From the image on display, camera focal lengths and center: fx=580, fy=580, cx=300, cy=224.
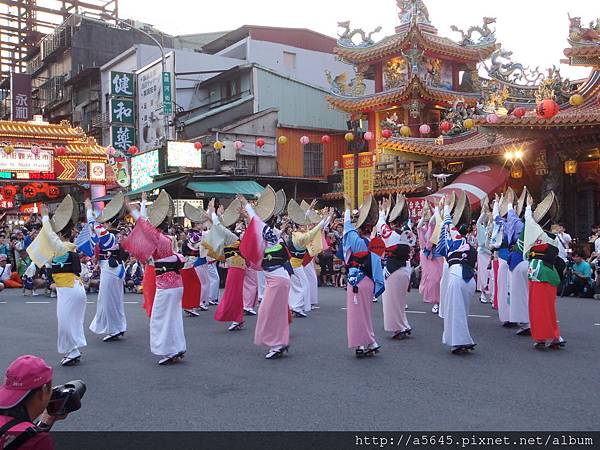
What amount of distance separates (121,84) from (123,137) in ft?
8.23

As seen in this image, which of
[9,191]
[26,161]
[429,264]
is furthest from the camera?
[9,191]

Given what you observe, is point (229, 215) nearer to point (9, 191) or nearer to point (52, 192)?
point (9, 191)

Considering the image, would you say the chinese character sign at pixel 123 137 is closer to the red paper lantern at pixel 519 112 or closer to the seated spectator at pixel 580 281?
the red paper lantern at pixel 519 112

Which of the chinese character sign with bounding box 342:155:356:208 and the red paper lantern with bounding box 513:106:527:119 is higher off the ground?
the red paper lantern with bounding box 513:106:527:119

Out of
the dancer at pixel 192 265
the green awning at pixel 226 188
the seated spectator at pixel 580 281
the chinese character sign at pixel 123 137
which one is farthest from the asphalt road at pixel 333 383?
the chinese character sign at pixel 123 137

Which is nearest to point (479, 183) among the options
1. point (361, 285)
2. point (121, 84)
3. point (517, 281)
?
point (517, 281)

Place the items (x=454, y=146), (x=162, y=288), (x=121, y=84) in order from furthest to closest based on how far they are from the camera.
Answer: (x=121, y=84) < (x=454, y=146) < (x=162, y=288)

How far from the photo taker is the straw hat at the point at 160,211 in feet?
23.2

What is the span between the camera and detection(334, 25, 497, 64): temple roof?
2322 cm

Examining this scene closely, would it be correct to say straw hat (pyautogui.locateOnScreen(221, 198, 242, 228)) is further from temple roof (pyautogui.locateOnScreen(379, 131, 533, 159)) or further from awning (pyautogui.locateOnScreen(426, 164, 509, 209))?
temple roof (pyautogui.locateOnScreen(379, 131, 533, 159))

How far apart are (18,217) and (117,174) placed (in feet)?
38.4

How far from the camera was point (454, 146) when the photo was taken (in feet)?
64.5

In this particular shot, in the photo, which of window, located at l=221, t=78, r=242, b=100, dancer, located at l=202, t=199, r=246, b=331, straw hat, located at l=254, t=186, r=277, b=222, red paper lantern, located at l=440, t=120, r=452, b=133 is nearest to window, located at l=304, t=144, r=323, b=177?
window, located at l=221, t=78, r=242, b=100

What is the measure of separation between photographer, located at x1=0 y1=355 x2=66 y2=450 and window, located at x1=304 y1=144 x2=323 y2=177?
24879 mm
